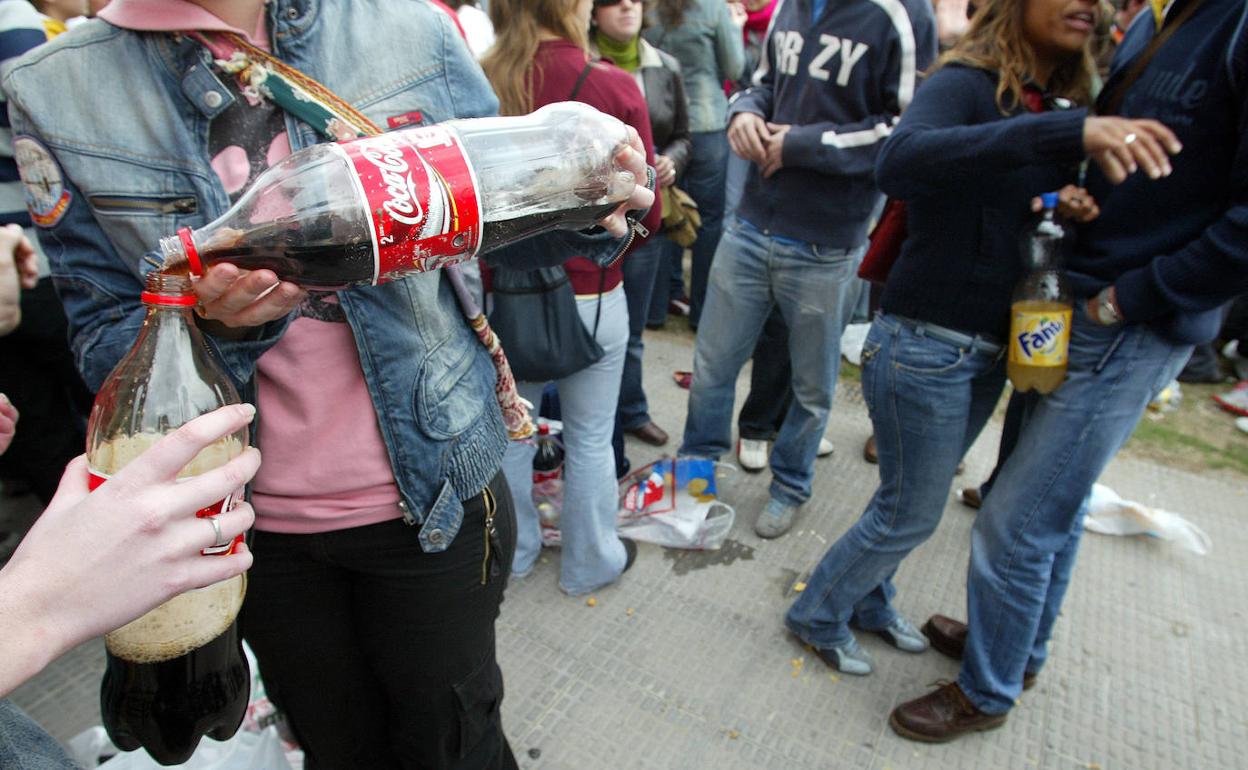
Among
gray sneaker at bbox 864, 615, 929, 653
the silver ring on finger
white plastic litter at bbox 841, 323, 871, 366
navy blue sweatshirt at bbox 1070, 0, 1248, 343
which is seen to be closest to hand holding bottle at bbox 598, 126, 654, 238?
the silver ring on finger

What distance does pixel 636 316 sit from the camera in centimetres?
356

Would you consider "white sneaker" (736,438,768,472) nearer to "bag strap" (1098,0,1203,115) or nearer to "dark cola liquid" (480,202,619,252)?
"bag strap" (1098,0,1203,115)

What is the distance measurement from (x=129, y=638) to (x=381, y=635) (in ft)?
1.47

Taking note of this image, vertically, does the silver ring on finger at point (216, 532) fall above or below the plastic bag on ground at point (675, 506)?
above

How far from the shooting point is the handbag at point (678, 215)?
330 centimetres

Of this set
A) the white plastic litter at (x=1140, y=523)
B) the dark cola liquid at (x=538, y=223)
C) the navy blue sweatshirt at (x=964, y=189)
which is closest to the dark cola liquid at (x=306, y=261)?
the dark cola liquid at (x=538, y=223)

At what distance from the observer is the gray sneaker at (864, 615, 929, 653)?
8.25 ft

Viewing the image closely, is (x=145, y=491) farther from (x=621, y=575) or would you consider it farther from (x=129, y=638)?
→ (x=621, y=575)

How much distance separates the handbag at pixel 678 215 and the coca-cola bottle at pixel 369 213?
2221mm

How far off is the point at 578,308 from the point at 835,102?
1.27 meters

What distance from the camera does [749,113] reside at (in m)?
2.86

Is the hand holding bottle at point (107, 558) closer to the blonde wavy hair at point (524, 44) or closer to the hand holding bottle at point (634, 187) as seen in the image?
the hand holding bottle at point (634, 187)

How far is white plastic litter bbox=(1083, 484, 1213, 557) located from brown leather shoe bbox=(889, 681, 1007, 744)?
1.26 meters

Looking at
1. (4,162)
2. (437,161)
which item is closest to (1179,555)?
(437,161)
